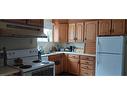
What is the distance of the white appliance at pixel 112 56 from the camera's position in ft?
8.45

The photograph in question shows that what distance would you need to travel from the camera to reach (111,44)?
8.86 ft

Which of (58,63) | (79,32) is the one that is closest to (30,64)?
(58,63)

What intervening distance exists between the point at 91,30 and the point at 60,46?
4.46 ft

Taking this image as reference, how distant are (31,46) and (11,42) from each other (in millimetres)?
478

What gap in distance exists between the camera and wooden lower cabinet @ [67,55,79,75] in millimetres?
3696

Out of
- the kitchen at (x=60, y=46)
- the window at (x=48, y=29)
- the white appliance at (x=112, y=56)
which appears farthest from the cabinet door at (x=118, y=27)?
the window at (x=48, y=29)

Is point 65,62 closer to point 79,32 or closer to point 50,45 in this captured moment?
point 50,45

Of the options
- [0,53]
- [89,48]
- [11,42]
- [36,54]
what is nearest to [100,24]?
[89,48]

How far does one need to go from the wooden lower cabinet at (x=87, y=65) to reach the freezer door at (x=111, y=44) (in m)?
0.53

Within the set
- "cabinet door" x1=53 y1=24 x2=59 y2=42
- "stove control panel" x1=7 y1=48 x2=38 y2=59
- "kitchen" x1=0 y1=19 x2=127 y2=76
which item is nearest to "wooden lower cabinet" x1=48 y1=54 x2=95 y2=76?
"kitchen" x1=0 y1=19 x2=127 y2=76

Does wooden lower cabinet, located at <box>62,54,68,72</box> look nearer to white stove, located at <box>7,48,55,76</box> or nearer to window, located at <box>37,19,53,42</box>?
window, located at <box>37,19,53,42</box>

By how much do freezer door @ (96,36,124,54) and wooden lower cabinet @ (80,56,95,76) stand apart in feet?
1.72

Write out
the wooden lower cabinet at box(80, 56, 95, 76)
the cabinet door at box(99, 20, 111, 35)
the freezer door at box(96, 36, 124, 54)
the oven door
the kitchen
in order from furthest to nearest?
the wooden lower cabinet at box(80, 56, 95, 76)
the cabinet door at box(99, 20, 111, 35)
the freezer door at box(96, 36, 124, 54)
the kitchen
the oven door
